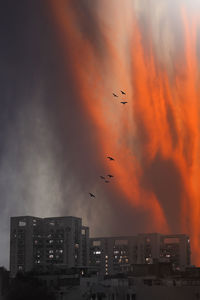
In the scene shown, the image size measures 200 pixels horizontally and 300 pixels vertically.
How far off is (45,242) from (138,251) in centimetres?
3516

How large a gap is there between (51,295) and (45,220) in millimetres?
94091

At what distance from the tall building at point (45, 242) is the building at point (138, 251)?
23.1 meters

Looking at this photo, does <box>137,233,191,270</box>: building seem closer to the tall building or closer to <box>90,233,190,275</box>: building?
<box>90,233,190,275</box>: building

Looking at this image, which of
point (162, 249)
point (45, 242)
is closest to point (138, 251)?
point (162, 249)

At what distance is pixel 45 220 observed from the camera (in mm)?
162125

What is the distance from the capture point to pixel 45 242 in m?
160

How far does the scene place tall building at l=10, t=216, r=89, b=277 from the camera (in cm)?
15488

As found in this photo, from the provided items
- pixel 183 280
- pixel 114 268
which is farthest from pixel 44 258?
pixel 183 280

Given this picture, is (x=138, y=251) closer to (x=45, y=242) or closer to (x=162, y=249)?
(x=162, y=249)

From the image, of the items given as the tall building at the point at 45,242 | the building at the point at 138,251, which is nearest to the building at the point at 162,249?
the building at the point at 138,251

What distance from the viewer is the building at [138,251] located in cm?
17962

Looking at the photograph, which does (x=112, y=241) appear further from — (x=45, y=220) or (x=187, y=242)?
(x=45, y=220)

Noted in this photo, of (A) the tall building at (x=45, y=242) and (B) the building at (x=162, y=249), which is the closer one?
(A) the tall building at (x=45, y=242)

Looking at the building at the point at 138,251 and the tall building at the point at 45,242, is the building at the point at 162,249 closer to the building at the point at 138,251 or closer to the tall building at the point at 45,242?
the building at the point at 138,251
